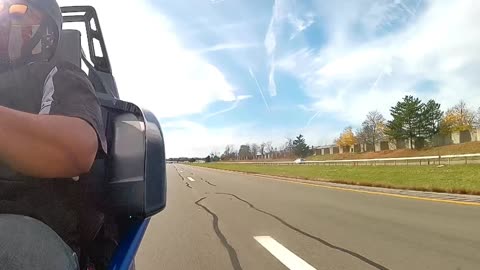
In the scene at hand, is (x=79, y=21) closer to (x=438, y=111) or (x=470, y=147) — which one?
(x=470, y=147)

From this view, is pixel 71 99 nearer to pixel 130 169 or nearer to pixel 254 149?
pixel 130 169

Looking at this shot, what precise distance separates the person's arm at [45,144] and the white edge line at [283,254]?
13.9 ft

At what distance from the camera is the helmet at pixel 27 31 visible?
165 centimetres

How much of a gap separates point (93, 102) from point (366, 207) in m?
10.5

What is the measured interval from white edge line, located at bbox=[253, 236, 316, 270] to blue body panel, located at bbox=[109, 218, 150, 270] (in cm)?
363

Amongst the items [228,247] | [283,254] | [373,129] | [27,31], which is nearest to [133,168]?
[27,31]

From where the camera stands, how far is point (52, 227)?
1512 mm

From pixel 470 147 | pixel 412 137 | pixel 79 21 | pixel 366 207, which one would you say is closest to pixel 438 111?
pixel 412 137

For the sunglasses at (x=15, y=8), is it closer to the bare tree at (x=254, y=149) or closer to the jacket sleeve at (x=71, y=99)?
the jacket sleeve at (x=71, y=99)

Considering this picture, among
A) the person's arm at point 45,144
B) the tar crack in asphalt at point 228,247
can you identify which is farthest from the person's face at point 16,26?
the tar crack in asphalt at point 228,247

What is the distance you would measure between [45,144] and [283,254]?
505cm

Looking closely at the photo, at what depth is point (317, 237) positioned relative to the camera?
7.22 meters

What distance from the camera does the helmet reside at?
1650mm

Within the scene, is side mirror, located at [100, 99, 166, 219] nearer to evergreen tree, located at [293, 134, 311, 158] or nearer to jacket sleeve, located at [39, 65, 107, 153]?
jacket sleeve, located at [39, 65, 107, 153]
